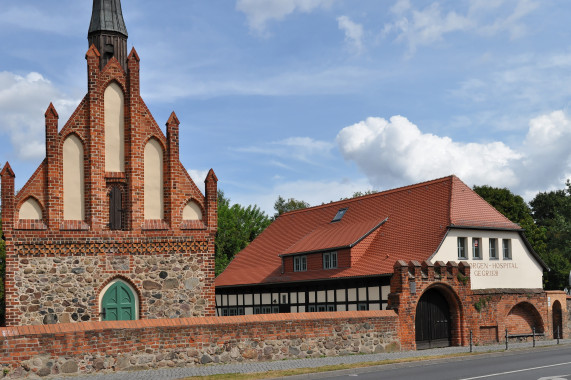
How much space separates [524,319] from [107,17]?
2273cm

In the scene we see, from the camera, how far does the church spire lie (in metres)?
24.3

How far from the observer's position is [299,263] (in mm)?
37750

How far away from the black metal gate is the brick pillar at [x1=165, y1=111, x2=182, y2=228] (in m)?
10.4

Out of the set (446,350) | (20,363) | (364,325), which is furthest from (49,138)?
(446,350)

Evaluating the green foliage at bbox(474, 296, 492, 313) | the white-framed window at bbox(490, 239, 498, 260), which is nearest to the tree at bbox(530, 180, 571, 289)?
the white-framed window at bbox(490, 239, 498, 260)

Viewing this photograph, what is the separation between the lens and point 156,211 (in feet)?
74.1

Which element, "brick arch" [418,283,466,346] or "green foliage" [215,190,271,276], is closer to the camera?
"brick arch" [418,283,466,346]

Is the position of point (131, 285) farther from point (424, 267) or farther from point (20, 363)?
point (424, 267)

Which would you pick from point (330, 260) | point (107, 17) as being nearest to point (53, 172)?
point (107, 17)

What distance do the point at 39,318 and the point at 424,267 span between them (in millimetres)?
14275

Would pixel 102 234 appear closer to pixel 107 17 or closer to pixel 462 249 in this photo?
pixel 107 17

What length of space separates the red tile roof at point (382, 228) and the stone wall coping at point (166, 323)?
324 inches

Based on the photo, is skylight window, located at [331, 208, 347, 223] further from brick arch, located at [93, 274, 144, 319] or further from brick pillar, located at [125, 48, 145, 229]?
brick arch, located at [93, 274, 144, 319]

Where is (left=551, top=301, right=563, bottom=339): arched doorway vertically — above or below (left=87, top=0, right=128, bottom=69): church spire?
below
